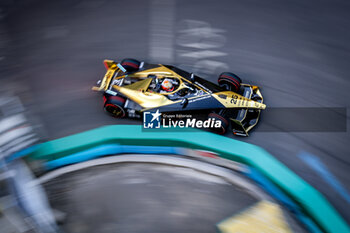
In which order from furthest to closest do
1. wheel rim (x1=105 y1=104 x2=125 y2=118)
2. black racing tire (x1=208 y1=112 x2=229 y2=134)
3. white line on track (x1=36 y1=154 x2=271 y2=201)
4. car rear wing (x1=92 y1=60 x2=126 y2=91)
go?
car rear wing (x1=92 y1=60 x2=126 y2=91) < wheel rim (x1=105 y1=104 x2=125 y2=118) < black racing tire (x1=208 y1=112 x2=229 y2=134) < white line on track (x1=36 y1=154 x2=271 y2=201)

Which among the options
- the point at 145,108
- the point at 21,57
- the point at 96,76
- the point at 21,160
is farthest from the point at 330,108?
the point at 21,57

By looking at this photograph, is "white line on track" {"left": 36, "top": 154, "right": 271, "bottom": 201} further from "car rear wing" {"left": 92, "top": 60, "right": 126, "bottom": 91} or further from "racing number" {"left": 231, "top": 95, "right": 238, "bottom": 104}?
"car rear wing" {"left": 92, "top": 60, "right": 126, "bottom": 91}

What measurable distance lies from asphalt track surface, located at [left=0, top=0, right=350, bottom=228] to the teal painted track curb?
0.57m

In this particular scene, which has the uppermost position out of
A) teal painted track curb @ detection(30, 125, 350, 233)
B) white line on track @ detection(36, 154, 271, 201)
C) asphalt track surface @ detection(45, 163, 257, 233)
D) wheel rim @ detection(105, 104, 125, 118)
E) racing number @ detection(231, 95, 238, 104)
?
racing number @ detection(231, 95, 238, 104)

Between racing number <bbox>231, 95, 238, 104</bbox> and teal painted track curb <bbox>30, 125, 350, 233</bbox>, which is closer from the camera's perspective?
teal painted track curb <bbox>30, 125, 350, 233</bbox>

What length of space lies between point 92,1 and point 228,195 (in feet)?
22.8

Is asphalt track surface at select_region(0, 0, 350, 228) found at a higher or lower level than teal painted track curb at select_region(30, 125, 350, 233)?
higher

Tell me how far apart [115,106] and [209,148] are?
2.03m

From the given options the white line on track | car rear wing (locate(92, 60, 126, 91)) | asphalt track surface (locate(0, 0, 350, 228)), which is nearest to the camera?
the white line on track

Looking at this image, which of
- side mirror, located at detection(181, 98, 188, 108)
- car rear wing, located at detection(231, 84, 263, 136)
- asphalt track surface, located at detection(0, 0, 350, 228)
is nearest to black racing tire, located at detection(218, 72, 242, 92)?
car rear wing, located at detection(231, 84, 263, 136)

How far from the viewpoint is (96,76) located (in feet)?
23.7

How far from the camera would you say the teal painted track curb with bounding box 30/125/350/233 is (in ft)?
16.0

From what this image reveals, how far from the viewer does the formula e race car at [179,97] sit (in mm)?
5773

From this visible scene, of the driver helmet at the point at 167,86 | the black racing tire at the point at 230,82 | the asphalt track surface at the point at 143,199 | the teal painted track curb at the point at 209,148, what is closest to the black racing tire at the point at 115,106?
the teal painted track curb at the point at 209,148
